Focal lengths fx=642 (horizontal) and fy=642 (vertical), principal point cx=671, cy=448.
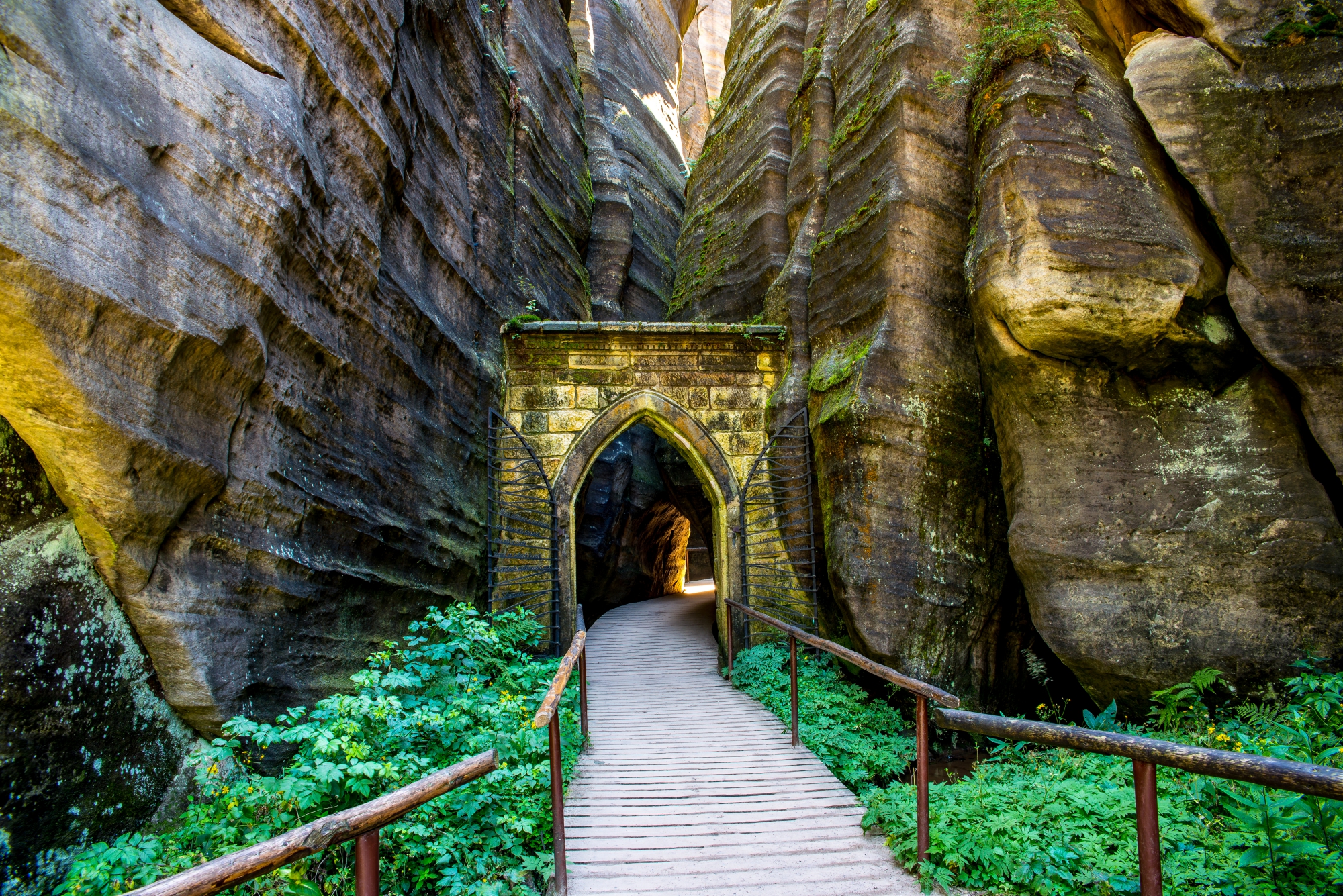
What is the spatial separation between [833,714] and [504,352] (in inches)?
212

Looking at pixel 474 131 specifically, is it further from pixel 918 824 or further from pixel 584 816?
pixel 918 824

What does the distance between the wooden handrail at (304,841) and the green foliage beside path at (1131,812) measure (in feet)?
6.53

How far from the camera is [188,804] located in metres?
3.00

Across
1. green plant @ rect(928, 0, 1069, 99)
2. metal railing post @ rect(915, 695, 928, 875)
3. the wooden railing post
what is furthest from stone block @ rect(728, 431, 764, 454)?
the wooden railing post

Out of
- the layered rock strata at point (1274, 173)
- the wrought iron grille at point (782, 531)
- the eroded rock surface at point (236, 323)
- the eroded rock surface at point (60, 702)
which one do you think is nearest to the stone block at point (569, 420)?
the eroded rock surface at point (236, 323)

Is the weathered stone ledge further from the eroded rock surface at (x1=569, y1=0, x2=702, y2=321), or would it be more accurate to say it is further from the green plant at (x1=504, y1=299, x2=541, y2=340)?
the eroded rock surface at (x1=569, y1=0, x2=702, y2=321)

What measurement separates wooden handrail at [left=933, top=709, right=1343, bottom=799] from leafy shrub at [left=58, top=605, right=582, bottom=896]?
6.54ft

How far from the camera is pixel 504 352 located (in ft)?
25.6

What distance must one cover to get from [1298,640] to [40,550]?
7023 mm

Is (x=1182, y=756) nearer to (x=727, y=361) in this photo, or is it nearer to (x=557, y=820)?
(x=557, y=820)

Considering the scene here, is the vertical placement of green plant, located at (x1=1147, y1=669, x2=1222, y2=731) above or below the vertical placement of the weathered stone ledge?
below

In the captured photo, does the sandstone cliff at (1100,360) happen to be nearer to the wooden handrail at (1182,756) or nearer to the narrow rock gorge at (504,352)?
the narrow rock gorge at (504,352)

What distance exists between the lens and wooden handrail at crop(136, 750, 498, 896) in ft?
4.35

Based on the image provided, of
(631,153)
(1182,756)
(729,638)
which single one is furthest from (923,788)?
(631,153)
